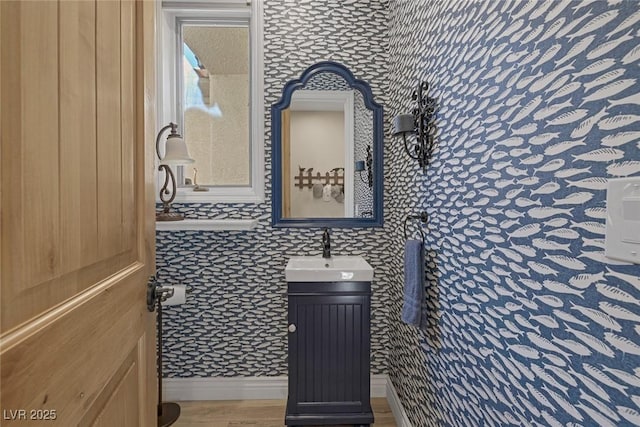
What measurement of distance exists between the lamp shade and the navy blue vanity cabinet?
988 millimetres

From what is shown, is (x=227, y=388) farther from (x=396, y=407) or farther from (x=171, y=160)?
(x=171, y=160)

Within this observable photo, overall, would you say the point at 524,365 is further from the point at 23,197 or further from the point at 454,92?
the point at 23,197

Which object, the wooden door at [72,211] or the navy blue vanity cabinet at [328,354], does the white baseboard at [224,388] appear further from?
the wooden door at [72,211]

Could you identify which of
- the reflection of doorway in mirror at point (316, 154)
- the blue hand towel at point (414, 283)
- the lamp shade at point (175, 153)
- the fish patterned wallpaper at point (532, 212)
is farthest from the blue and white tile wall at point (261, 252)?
the fish patterned wallpaper at point (532, 212)

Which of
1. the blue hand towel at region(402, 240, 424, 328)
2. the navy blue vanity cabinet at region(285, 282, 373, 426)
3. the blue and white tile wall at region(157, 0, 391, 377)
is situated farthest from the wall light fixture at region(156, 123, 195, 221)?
the blue hand towel at region(402, 240, 424, 328)

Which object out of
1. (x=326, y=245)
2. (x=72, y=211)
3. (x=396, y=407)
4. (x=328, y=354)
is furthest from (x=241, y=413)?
(x=72, y=211)

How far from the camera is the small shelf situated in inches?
75.1

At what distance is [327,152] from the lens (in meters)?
2.18

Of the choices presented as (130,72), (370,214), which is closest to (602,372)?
(130,72)

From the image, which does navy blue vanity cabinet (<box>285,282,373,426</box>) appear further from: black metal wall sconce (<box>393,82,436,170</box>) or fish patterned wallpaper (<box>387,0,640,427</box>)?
black metal wall sconce (<box>393,82,436,170</box>)

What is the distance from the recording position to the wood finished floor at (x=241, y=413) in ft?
6.37

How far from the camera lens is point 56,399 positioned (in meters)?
0.51

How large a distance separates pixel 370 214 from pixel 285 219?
0.57m

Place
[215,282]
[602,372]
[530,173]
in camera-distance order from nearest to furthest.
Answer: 1. [602,372]
2. [530,173]
3. [215,282]
